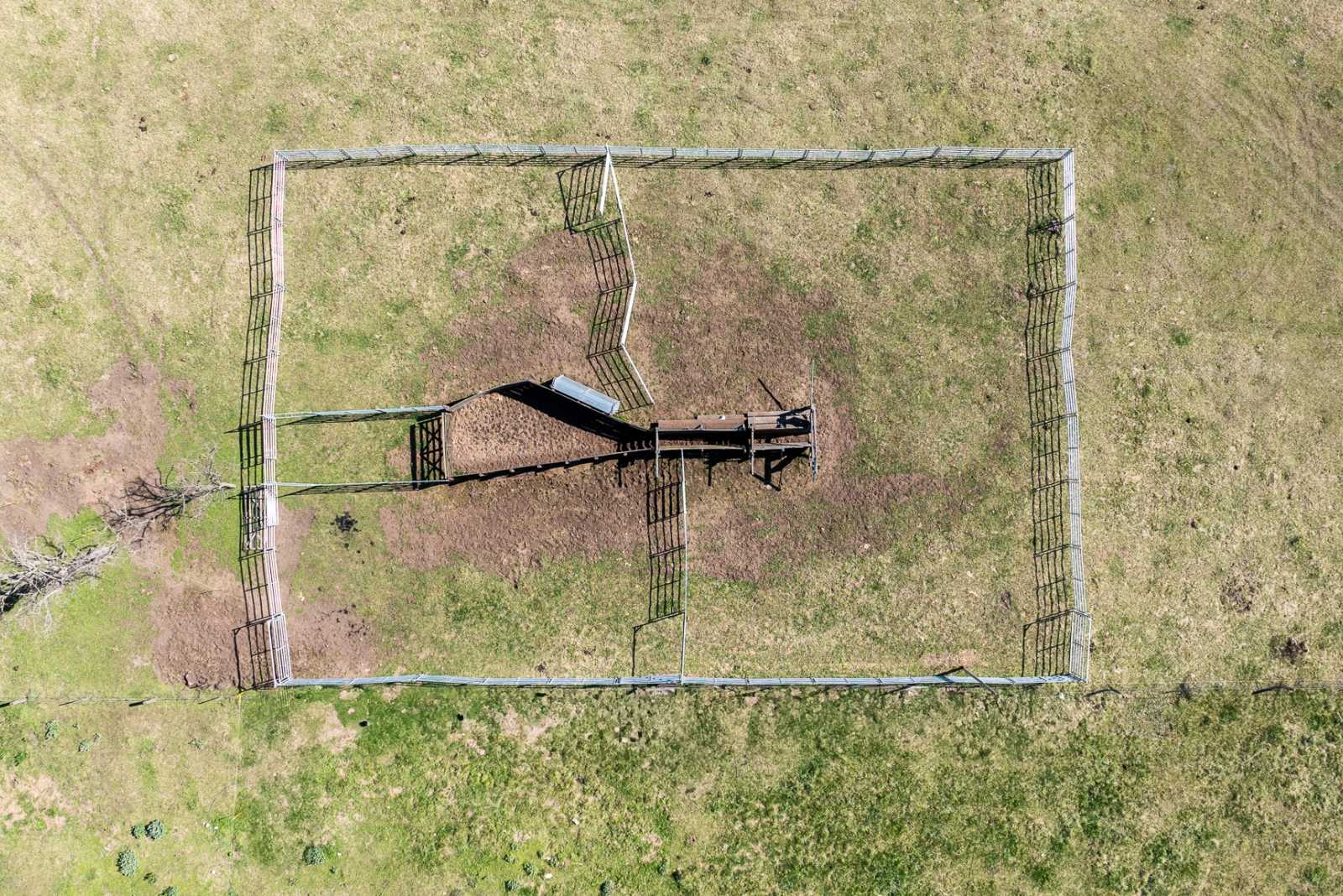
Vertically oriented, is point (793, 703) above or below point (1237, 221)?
below

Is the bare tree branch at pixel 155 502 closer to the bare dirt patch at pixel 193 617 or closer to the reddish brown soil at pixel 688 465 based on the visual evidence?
the bare dirt patch at pixel 193 617

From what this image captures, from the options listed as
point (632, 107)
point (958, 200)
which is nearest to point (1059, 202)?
point (958, 200)

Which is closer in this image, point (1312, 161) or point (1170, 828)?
point (1170, 828)

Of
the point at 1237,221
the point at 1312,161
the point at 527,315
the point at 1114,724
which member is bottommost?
the point at 1114,724

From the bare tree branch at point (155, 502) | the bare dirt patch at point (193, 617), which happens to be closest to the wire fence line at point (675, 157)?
the bare tree branch at point (155, 502)

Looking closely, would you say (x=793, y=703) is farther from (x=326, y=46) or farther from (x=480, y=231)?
(x=326, y=46)

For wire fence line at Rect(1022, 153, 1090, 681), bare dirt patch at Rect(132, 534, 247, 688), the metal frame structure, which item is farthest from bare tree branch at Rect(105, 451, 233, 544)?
wire fence line at Rect(1022, 153, 1090, 681)
